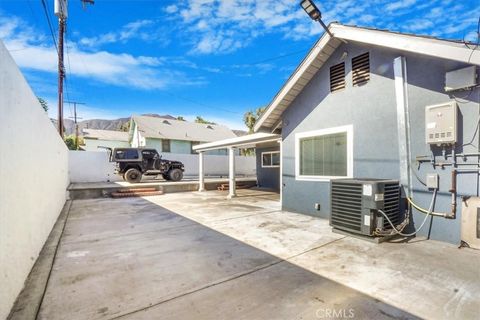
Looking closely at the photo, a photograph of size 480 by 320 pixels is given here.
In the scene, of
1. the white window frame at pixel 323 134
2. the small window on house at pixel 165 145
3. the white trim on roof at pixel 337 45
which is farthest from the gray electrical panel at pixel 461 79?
the small window on house at pixel 165 145

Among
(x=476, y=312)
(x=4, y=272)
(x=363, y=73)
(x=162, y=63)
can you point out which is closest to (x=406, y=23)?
(x=363, y=73)

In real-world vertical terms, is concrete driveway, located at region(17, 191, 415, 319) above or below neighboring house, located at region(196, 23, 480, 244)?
below

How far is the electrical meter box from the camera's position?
3945 millimetres

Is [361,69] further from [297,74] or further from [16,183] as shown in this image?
[16,183]

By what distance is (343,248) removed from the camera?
4066 millimetres

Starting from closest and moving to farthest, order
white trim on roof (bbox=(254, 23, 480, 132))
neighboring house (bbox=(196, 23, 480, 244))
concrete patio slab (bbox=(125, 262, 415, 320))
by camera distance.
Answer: concrete patio slab (bbox=(125, 262, 415, 320)), white trim on roof (bbox=(254, 23, 480, 132)), neighboring house (bbox=(196, 23, 480, 244))

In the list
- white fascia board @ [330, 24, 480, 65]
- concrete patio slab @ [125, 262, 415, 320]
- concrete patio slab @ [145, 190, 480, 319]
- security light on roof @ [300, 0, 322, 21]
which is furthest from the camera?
security light on roof @ [300, 0, 322, 21]

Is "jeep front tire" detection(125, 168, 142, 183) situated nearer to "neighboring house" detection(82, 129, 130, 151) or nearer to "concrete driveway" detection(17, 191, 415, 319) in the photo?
"concrete driveway" detection(17, 191, 415, 319)

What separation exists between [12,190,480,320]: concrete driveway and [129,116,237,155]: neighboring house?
19.2 meters

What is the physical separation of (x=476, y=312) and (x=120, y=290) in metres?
3.63

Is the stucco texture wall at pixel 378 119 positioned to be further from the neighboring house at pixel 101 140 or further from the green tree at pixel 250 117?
the neighboring house at pixel 101 140

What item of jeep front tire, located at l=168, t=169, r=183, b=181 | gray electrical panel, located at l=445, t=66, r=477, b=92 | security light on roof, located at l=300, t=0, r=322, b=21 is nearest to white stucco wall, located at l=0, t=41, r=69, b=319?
security light on roof, located at l=300, t=0, r=322, b=21

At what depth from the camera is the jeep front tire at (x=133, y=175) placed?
1373cm

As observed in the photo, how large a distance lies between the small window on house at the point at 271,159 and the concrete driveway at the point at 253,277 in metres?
8.56
